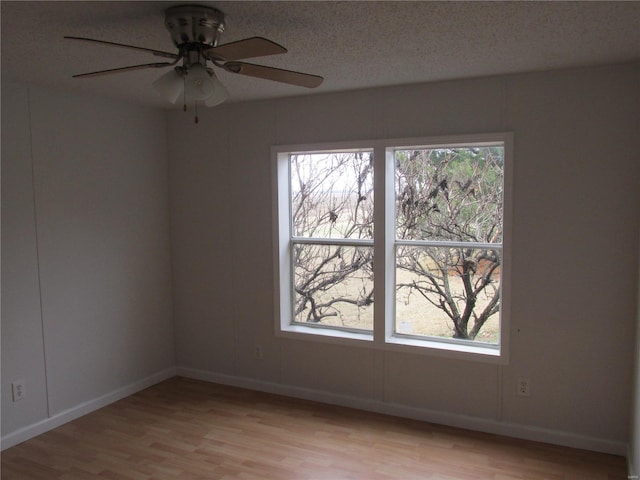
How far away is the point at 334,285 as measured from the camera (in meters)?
4.02

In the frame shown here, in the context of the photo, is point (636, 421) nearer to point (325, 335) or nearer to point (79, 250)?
point (325, 335)

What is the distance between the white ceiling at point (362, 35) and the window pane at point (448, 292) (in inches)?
49.3

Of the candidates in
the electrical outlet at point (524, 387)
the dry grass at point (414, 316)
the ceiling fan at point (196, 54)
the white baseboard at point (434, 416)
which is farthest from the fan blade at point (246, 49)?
the white baseboard at point (434, 416)

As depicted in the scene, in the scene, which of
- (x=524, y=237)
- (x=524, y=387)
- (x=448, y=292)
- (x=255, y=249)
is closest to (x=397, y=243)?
(x=448, y=292)

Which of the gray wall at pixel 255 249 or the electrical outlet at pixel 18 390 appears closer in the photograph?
the gray wall at pixel 255 249

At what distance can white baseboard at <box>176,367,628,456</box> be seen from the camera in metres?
3.15

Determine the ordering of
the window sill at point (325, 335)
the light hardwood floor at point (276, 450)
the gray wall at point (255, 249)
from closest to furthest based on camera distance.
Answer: the light hardwood floor at point (276, 450)
the gray wall at point (255, 249)
the window sill at point (325, 335)

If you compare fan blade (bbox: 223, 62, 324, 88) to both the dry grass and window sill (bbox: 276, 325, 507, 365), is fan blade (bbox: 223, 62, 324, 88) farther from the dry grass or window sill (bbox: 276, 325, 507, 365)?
window sill (bbox: 276, 325, 507, 365)

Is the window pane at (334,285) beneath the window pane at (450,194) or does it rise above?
beneath

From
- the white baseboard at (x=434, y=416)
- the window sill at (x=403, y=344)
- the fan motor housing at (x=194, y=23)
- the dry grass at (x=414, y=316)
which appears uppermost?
the fan motor housing at (x=194, y=23)

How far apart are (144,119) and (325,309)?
2225 mm

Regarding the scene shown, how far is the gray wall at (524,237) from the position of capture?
3.00m

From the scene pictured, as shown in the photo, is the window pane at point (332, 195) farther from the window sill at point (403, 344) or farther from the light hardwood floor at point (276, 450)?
the light hardwood floor at point (276, 450)

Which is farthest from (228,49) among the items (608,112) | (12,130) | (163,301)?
(163,301)
